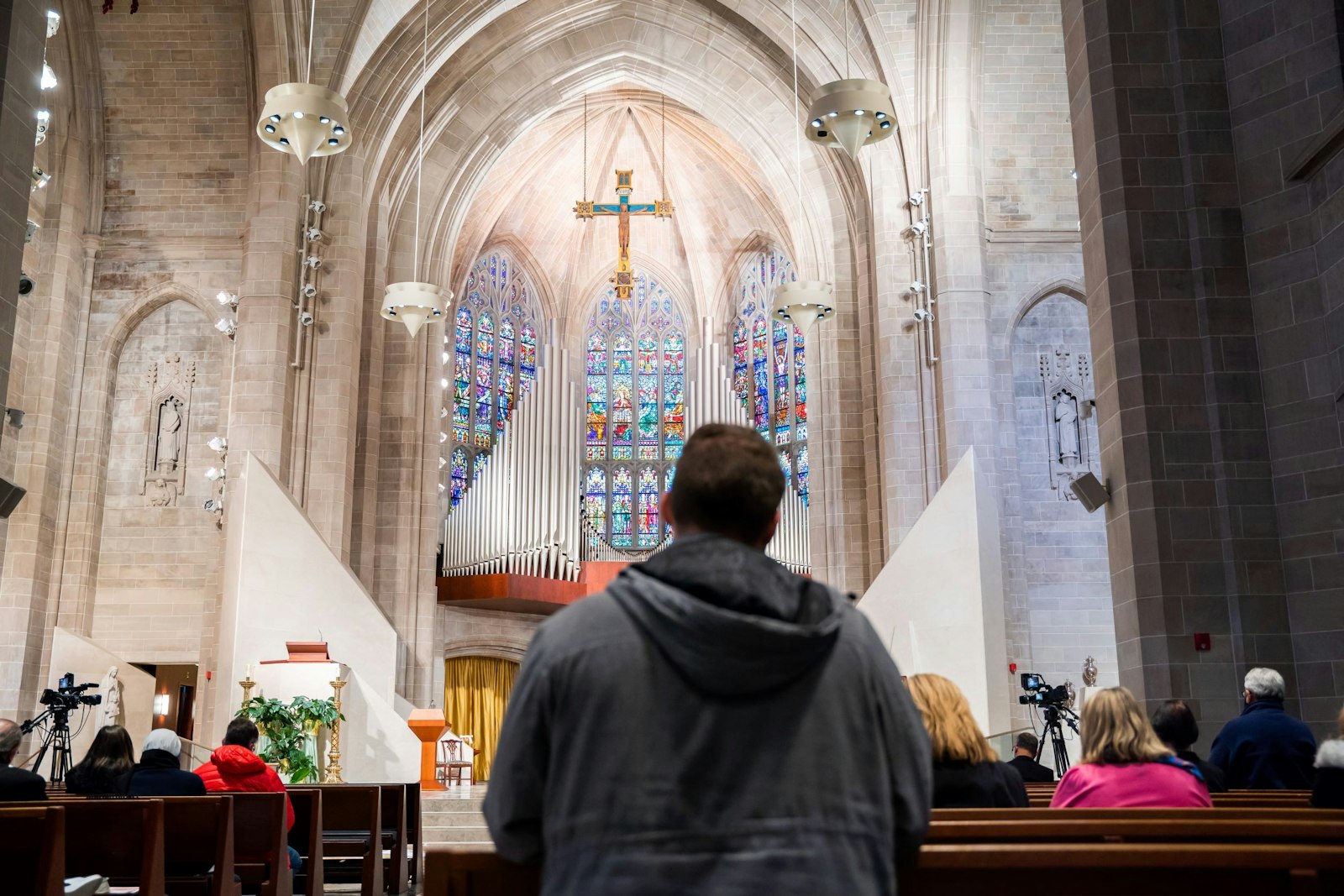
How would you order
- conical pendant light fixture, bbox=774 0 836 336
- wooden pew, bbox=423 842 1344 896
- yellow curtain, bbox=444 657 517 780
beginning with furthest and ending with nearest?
yellow curtain, bbox=444 657 517 780 < conical pendant light fixture, bbox=774 0 836 336 < wooden pew, bbox=423 842 1344 896

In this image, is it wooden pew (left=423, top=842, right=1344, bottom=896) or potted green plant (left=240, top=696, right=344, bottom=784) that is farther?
potted green plant (left=240, top=696, right=344, bottom=784)

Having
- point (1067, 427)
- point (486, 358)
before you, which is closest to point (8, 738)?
point (1067, 427)

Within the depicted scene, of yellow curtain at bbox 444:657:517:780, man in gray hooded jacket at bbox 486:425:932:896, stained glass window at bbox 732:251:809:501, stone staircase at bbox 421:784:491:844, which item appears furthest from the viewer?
stained glass window at bbox 732:251:809:501

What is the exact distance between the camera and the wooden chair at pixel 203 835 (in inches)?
181

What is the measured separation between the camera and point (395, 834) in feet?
25.4

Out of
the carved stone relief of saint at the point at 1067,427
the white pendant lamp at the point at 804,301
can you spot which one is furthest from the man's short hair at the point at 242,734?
the carved stone relief of saint at the point at 1067,427

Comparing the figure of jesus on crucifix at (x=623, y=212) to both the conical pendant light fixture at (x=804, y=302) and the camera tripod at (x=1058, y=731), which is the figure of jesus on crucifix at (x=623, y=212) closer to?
the conical pendant light fixture at (x=804, y=302)

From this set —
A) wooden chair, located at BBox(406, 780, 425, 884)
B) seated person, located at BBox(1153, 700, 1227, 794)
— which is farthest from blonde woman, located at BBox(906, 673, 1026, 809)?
wooden chair, located at BBox(406, 780, 425, 884)

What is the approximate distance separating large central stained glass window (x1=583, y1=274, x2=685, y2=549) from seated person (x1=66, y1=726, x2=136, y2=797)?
19.3 meters

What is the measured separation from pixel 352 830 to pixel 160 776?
2224 millimetres

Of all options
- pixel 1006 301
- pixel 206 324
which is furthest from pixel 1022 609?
pixel 206 324

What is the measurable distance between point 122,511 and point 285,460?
3.40 m

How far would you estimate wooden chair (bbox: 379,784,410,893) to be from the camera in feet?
24.8

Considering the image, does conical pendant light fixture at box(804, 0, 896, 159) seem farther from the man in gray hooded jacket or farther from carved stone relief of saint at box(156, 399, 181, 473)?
the man in gray hooded jacket
